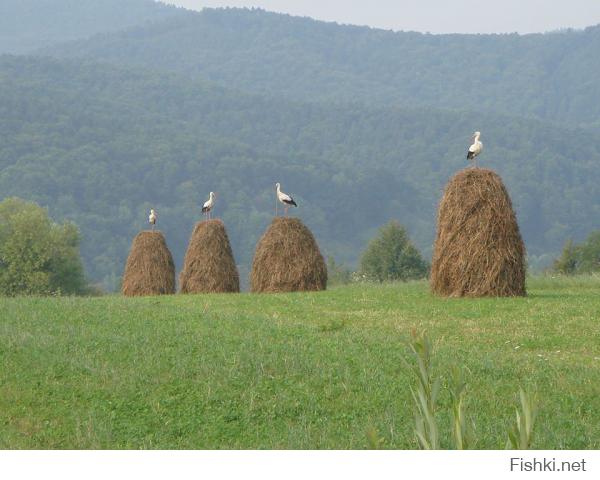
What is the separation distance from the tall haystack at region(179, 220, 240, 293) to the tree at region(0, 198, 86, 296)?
2308cm

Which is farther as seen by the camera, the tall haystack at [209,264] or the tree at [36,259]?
the tree at [36,259]

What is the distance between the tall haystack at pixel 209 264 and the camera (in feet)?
101

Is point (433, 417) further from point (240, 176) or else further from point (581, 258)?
point (240, 176)

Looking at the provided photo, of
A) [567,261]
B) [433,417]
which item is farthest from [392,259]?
[433,417]

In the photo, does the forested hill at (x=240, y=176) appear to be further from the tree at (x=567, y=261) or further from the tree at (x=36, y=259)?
the tree at (x=567, y=261)

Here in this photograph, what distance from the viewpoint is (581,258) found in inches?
2771

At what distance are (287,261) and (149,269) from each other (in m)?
6.67

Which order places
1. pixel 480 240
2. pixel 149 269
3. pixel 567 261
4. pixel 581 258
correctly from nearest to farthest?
pixel 480 240
pixel 149 269
pixel 567 261
pixel 581 258

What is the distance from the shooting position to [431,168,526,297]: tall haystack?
2177cm

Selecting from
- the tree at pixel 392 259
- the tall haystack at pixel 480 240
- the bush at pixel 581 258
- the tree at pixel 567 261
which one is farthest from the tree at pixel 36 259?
the tall haystack at pixel 480 240

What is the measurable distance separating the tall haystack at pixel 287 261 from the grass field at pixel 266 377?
363 inches

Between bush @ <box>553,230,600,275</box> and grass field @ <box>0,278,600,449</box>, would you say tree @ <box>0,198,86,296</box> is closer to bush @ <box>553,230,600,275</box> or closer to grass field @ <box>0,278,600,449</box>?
bush @ <box>553,230,600,275</box>

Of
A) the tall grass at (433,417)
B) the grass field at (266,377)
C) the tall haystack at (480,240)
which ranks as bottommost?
the grass field at (266,377)
